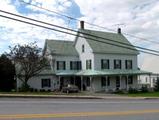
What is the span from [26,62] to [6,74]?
3.34 metres

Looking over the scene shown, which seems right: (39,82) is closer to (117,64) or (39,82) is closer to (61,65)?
(61,65)

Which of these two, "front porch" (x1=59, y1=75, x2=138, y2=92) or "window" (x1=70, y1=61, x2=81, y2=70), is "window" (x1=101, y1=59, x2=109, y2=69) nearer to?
"front porch" (x1=59, y1=75, x2=138, y2=92)

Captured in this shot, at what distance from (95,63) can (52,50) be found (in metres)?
6.89

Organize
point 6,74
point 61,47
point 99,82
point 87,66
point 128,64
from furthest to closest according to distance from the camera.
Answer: point 128,64 < point 61,47 < point 87,66 < point 99,82 < point 6,74

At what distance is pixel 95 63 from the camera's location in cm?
6606

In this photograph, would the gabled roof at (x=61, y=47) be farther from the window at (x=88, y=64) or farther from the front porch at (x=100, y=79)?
the front porch at (x=100, y=79)

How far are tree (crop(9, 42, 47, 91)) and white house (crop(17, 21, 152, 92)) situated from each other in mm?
2223

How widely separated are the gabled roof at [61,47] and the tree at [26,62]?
3.84 m

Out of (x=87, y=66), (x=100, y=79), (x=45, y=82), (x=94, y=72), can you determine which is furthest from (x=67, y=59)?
(x=100, y=79)

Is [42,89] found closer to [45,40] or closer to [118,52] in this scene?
[45,40]

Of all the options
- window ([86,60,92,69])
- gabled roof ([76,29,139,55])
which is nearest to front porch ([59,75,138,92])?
window ([86,60,92,69])

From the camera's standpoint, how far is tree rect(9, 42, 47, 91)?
206 ft

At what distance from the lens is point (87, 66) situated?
67562 mm

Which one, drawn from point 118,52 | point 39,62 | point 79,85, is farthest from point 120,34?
point 39,62
